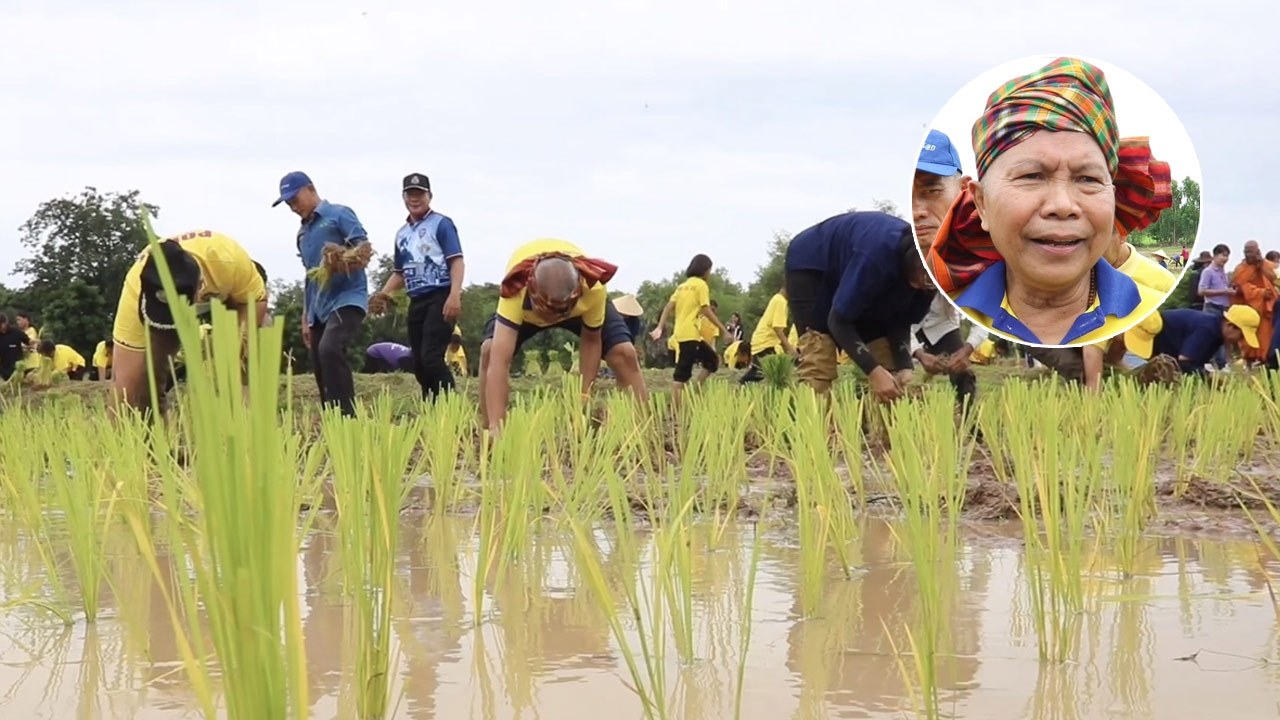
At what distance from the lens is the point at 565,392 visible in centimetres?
424

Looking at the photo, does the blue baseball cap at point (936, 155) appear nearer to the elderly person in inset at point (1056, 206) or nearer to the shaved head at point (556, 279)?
the elderly person in inset at point (1056, 206)

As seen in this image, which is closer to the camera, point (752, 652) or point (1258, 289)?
point (752, 652)

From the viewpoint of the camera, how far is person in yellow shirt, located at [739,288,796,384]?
30.1 ft

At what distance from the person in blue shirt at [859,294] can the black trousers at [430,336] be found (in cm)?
175

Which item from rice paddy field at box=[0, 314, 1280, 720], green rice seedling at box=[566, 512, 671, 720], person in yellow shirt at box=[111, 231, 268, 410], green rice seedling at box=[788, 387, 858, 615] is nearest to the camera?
rice paddy field at box=[0, 314, 1280, 720]

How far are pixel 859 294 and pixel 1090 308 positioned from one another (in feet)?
9.61

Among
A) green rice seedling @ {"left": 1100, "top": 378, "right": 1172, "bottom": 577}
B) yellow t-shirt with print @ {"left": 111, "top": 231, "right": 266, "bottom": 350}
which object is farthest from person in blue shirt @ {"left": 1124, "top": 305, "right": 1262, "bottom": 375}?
yellow t-shirt with print @ {"left": 111, "top": 231, "right": 266, "bottom": 350}

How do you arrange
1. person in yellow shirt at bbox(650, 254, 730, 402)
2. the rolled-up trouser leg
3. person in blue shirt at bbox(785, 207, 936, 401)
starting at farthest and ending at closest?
person in yellow shirt at bbox(650, 254, 730, 402) → the rolled-up trouser leg → person in blue shirt at bbox(785, 207, 936, 401)

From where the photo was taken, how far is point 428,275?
6141 millimetres

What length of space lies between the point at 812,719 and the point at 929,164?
2.48 feet

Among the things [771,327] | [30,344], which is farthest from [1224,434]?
[30,344]

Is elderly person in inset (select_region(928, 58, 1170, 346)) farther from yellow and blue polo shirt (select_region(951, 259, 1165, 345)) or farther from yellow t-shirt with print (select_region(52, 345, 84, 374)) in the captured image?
yellow t-shirt with print (select_region(52, 345, 84, 374))

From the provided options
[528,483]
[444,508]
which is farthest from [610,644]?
[444,508]

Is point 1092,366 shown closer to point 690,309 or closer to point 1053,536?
point 690,309
